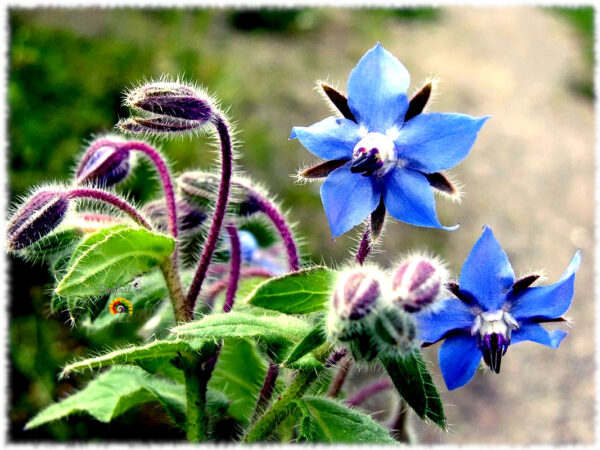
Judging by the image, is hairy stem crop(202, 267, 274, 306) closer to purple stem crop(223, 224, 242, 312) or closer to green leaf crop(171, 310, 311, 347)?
purple stem crop(223, 224, 242, 312)

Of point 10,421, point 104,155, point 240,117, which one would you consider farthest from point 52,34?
point 104,155

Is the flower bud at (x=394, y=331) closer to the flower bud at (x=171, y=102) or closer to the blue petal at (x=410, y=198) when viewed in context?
the blue petal at (x=410, y=198)

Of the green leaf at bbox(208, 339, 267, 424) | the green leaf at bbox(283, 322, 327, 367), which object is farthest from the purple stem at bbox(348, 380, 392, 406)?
the green leaf at bbox(283, 322, 327, 367)

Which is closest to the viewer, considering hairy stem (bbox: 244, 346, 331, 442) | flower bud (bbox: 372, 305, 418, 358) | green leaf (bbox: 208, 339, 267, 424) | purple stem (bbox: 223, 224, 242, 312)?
flower bud (bbox: 372, 305, 418, 358)

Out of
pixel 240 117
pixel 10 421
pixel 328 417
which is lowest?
pixel 10 421

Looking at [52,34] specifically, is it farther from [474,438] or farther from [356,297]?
[356,297]
